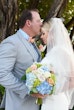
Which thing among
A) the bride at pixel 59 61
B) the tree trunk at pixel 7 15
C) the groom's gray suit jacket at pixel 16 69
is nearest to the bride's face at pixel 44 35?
A: the bride at pixel 59 61

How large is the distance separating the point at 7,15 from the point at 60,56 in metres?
3.99

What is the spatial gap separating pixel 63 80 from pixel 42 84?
0.79 ft

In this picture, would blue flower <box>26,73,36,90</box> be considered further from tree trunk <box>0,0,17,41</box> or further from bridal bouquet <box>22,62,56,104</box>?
tree trunk <box>0,0,17,41</box>

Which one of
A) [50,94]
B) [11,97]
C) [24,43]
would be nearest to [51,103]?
[50,94]

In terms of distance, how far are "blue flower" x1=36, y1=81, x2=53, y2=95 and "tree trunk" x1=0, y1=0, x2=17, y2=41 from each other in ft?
13.3

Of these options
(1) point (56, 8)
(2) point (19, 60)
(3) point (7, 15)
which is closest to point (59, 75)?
(2) point (19, 60)

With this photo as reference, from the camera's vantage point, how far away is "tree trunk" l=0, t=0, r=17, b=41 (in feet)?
24.9

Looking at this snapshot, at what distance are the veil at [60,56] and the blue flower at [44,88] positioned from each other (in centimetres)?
16

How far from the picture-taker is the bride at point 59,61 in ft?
12.5

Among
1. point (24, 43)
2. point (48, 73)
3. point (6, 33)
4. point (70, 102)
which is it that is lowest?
point (70, 102)

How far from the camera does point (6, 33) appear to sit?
7.78 metres

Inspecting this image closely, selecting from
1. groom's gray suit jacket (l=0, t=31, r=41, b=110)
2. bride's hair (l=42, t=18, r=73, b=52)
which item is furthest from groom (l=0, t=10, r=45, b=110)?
bride's hair (l=42, t=18, r=73, b=52)

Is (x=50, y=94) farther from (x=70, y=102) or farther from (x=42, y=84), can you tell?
(x=70, y=102)

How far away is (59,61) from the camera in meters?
3.82
